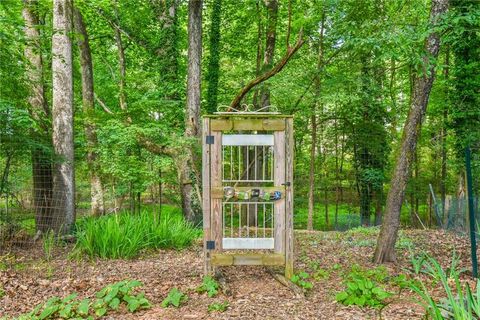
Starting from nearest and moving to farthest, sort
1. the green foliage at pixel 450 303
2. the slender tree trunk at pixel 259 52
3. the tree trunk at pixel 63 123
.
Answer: the green foliage at pixel 450 303 → the tree trunk at pixel 63 123 → the slender tree trunk at pixel 259 52

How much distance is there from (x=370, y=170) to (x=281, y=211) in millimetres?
8006

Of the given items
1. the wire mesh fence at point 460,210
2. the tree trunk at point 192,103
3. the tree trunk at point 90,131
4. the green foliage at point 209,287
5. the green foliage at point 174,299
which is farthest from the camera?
the tree trunk at point 90,131

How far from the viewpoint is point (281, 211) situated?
4.17m

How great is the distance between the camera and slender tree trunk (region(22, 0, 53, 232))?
6406mm

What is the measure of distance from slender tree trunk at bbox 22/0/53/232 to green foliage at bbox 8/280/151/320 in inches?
131

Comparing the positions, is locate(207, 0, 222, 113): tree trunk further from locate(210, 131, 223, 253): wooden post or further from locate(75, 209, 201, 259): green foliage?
locate(210, 131, 223, 253): wooden post

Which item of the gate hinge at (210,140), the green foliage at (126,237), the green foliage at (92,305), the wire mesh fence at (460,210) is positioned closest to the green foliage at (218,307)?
the green foliage at (92,305)

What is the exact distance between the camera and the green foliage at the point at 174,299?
3.47 meters

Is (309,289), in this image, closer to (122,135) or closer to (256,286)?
(256,286)

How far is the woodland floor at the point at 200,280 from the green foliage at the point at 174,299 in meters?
0.06

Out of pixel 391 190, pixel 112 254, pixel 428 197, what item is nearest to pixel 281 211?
pixel 391 190

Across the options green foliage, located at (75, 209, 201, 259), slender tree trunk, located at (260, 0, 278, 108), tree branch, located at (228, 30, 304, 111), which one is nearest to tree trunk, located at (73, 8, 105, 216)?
green foliage, located at (75, 209, 201, 259)

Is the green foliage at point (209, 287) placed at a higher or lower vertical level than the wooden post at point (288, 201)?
lower

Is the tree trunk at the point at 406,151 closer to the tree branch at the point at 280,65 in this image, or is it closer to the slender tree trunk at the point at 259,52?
the tree branch at the point at 280,65
